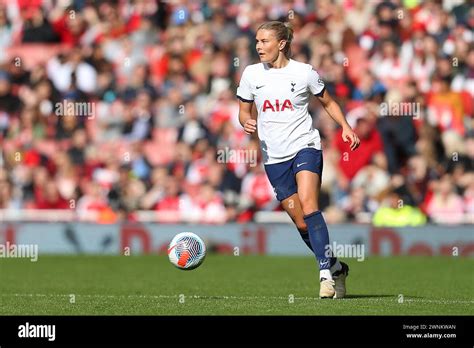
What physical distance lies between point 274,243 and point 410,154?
269 centimetres

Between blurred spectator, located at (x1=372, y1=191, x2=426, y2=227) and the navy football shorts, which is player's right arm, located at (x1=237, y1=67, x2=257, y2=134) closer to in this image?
the navy football shorts

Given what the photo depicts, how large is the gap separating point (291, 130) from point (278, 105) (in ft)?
0.85

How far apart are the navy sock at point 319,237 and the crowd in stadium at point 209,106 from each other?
8.64 m

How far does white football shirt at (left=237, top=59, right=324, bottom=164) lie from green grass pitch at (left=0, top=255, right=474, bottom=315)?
146 cm

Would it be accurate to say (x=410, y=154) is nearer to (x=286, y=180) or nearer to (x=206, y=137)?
(x=206, y=137)

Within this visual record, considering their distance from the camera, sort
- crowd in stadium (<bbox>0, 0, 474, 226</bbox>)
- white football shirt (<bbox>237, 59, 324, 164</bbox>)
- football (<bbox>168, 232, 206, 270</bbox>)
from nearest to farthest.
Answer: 1. white football shirt (<bbox>237, 59, 324, 164</bbox>)
2. football (<bbox>168, 232, 206, 270</bbox>)
3. crowd in stadium (<bbox>0, 0, 474, 226</bbox>)

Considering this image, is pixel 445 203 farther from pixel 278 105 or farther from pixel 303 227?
pixel 278 105

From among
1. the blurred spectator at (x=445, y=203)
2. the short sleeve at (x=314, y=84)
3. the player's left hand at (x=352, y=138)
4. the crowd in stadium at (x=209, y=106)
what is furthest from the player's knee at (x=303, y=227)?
the blurred spectator at (x=445, y=203)

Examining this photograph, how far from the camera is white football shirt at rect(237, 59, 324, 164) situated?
12.0 meters

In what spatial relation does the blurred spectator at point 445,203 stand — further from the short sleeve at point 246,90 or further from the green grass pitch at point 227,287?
the short sleeve at point 246,90

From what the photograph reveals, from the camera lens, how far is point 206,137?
21.9 metres

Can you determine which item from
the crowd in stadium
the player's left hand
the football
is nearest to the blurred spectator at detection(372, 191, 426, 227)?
the crowd in stadium

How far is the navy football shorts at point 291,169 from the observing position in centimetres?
1202
